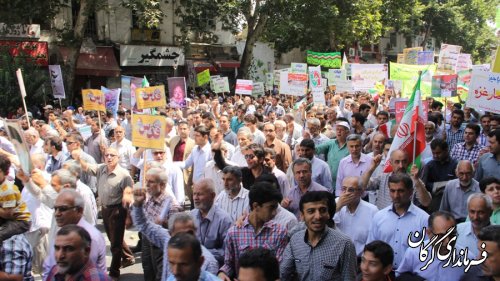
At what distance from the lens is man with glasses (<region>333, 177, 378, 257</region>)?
4.80 m

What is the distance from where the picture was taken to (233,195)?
211 inches

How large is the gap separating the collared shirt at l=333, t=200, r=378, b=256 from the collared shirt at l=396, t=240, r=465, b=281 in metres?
0.57

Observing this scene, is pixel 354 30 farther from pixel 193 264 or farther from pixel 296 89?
pixel 193 264

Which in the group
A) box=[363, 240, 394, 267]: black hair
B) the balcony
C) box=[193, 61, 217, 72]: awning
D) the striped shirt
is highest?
the balcony

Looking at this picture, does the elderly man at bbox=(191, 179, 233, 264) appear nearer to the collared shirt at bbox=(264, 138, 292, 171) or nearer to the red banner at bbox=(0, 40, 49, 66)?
the collared shirt at bbox=(264, 138, 292, 171)

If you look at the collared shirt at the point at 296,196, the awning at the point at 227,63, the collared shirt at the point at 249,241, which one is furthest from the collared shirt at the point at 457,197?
the awning at the point at 227,63

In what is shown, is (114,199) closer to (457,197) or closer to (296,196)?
(296,196)

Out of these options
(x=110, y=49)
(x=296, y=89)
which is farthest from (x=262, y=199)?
(x=110, y=49)

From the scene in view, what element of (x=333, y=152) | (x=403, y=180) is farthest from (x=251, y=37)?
(x=403, y=180)

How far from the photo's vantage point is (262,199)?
4.43 m

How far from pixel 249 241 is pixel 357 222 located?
104 cm

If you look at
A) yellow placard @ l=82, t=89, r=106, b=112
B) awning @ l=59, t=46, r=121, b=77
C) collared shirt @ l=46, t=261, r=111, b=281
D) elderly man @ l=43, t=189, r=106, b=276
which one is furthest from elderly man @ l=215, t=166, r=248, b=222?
awning @ l=59, t=46, r=121, b=77

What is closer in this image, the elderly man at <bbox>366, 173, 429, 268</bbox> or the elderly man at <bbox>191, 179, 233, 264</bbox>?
the elderly man at <bbox>366, 173, 429, 268</bbox>

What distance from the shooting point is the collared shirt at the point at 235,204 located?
5.30 metres
